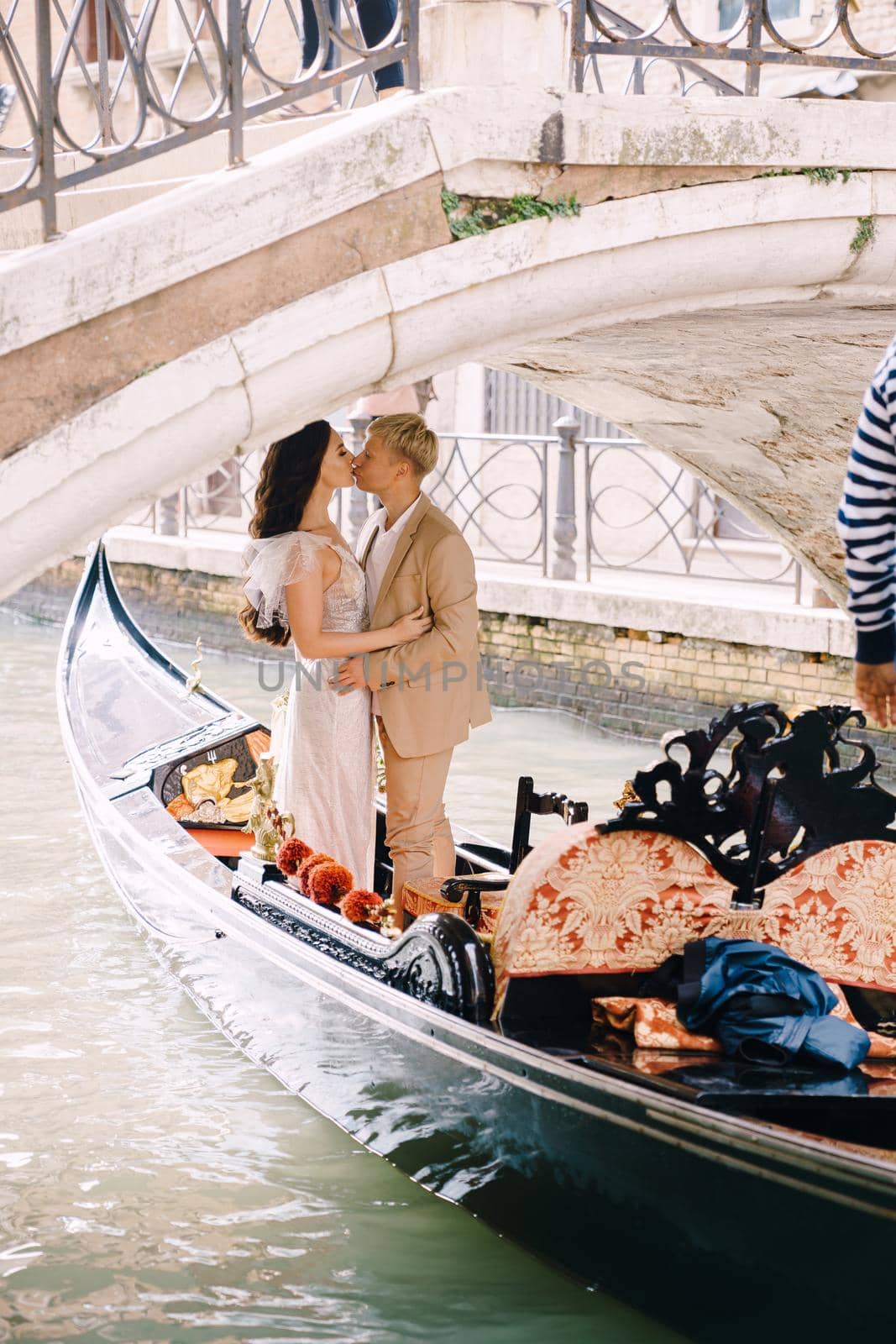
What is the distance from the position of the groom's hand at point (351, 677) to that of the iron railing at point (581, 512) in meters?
3.42

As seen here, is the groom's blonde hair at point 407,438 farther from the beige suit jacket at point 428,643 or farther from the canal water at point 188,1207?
the canal water at point 188,1207

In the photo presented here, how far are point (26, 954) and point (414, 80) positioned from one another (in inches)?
96.8

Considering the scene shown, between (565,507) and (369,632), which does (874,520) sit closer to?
(369,632)

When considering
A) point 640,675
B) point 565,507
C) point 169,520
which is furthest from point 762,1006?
point 169,520

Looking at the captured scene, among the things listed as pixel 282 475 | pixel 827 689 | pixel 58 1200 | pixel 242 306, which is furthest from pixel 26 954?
pixel 827 689

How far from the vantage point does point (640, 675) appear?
21.8ft

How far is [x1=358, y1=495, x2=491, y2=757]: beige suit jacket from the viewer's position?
295 cm

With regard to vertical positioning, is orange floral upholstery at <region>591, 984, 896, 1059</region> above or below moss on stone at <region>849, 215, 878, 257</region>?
below

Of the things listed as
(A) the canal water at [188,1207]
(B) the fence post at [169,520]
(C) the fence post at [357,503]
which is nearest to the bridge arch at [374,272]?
(A) the canal water at [188,1207]

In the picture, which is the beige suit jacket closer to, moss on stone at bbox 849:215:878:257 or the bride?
the bride

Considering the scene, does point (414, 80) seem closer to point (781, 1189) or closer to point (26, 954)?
point (781, 1189)

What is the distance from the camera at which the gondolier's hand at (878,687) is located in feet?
5.48

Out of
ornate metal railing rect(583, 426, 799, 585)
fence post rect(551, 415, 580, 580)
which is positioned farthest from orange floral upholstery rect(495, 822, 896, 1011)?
ornate metal railing rect(583, 426, 799, 585)

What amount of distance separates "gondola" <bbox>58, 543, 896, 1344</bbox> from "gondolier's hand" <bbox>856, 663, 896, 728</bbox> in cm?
54
